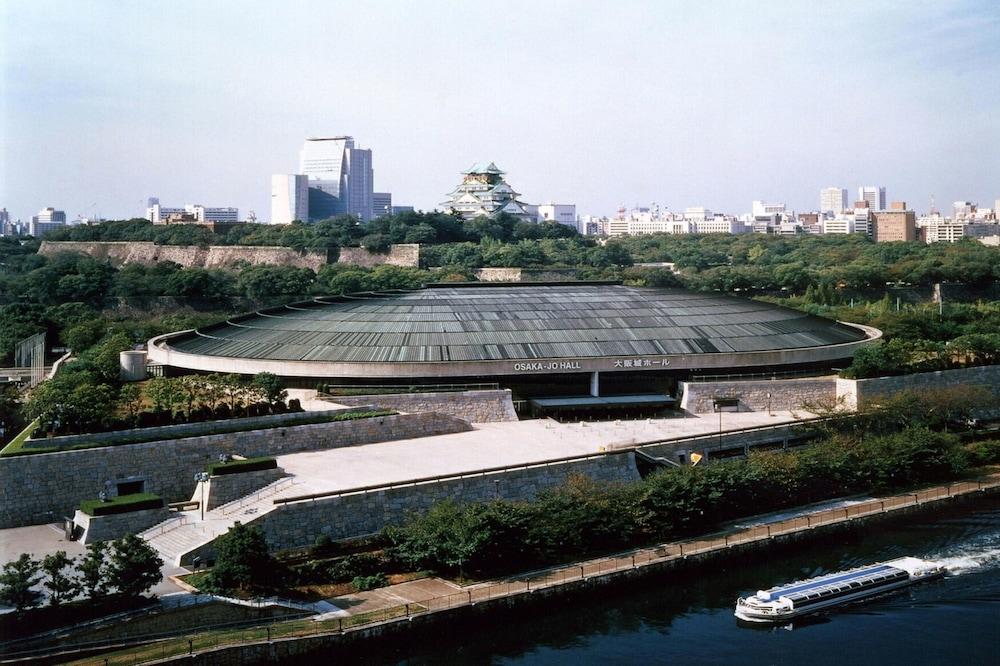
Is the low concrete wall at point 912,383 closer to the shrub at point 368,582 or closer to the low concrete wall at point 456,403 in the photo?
the low concrete wall at point 456,403

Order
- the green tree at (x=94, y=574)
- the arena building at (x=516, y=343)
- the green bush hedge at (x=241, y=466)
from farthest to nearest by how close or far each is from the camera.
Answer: the arena building at (x=516, y=343), the green bush hedge at (x=241, y=466), the green tree at (x=94, y=574)

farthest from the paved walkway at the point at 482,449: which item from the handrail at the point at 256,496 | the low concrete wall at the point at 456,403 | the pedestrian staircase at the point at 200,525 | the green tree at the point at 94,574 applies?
the green tree at the point at 94,574

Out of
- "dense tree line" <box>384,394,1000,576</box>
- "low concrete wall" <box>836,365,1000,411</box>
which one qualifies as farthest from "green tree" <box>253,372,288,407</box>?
"low concrete wall" <box>836,365,1000,411</box>

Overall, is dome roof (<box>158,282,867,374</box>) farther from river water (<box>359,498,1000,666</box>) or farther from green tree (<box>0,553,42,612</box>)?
green tree (<box>0,553,42,612</box>)

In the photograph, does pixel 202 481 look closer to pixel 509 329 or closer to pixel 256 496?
pixel 256 496

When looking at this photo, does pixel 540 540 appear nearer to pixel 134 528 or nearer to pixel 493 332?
pixel 134 528

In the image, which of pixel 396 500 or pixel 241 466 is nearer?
pixel 396 500

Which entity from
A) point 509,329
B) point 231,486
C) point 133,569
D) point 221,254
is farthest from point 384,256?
point 133,569
